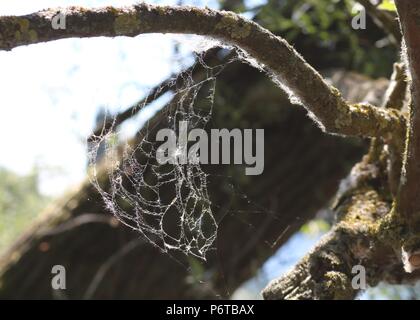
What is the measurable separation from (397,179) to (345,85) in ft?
3.58

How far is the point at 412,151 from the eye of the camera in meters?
1.09

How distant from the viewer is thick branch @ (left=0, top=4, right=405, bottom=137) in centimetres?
70

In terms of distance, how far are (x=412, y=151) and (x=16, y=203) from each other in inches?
153

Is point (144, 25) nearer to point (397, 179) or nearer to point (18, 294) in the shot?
point (397, 179)

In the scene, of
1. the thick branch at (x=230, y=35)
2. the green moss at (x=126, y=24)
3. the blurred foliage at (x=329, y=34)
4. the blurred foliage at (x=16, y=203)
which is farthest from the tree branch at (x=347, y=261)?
the blurred foliage at (x=16, y=203)

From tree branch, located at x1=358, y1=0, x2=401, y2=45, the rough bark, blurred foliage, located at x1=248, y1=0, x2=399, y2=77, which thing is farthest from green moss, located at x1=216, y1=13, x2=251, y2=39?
blurred foliage, located at x1=248, y1=0, x2=399, y2=77

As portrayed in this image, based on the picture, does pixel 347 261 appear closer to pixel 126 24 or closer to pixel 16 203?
pixel 126 24

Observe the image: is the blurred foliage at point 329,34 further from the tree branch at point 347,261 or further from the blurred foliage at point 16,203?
the blurred foliage at point 16,203

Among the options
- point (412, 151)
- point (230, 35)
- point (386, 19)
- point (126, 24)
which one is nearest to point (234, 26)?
point (230, 35)

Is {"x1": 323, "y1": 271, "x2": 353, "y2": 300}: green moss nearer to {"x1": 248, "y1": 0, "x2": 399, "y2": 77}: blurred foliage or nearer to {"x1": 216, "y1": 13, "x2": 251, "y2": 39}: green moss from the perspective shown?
{"x1": 216, "y1": 13, "x2": 251, "y2": 39}: green moss

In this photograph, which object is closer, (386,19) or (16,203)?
(386,19)

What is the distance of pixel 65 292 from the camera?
2314 millimetres

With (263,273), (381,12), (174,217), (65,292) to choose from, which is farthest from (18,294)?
(381,12)

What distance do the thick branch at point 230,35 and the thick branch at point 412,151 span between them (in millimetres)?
112
